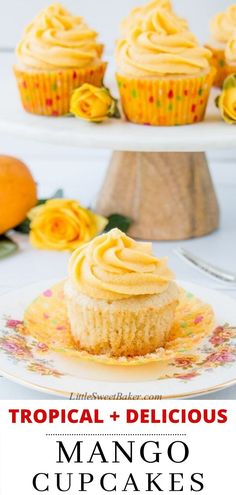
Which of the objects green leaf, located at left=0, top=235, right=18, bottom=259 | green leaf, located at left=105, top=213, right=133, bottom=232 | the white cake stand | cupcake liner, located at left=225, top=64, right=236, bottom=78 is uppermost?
cupcake liner, located at left=225, top=64, right=236, bottom=78

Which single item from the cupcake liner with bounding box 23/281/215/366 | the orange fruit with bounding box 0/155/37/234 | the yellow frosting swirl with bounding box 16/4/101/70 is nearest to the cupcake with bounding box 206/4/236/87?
the yellow frosting swirl with bounding box 16/4/101/70

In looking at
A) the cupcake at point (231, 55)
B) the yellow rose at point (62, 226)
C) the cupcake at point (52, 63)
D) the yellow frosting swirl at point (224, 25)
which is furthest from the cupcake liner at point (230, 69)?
the yellow rose at point (62, 226)

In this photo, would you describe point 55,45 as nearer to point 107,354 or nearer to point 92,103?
point 92,103

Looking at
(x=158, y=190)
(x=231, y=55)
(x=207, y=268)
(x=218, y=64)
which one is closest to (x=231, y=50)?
(x=231, y=55)

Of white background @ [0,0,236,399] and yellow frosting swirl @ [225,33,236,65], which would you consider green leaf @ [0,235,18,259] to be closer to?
white background @ [0,0,236,399]

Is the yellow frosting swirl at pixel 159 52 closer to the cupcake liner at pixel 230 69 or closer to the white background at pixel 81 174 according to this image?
the cupcake liner at pixel 230 69

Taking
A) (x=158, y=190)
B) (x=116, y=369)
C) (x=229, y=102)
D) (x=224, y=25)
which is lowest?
(x=116, y=369)
